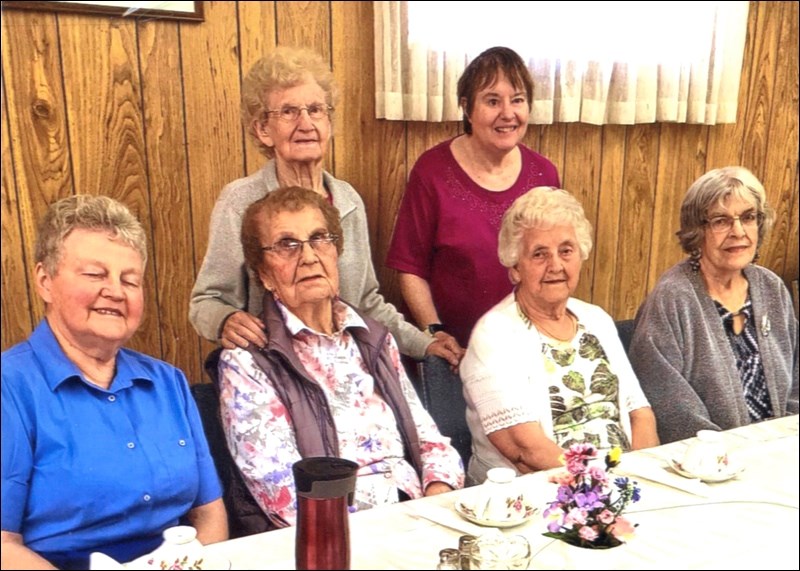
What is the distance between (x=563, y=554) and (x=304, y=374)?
0.32 m

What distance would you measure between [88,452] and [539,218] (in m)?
0.65

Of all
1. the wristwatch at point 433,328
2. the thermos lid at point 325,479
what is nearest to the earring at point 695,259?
the wristwatch at point 433,328

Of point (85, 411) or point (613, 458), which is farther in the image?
point (613, 458)

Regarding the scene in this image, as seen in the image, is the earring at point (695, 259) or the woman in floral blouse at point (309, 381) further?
the earring at point (695, 259)

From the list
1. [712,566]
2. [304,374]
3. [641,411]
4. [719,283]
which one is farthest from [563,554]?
[719,283]

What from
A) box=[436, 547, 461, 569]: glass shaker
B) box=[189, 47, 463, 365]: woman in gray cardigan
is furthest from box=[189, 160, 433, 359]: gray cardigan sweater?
box=[436, 547, 461, 569]: glass shaker

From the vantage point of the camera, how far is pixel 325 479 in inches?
18.1

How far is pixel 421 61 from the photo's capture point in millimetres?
759

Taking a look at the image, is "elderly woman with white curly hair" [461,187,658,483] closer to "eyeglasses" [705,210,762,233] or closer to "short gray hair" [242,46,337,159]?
"eyeglasses" [705,210,762,233]

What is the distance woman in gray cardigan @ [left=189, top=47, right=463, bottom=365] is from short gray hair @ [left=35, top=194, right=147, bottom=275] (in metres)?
0.15

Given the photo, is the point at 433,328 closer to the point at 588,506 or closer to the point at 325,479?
the point at 588,506

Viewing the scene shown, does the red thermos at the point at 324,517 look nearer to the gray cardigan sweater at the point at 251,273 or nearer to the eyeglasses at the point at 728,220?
the gray cardigan sweater at the point at 251,273

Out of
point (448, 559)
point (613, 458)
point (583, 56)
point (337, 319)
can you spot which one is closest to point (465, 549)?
point (448, 559)

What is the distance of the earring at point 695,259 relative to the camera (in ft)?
3.43
